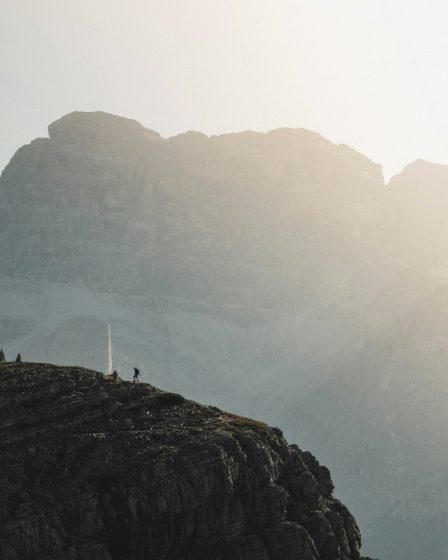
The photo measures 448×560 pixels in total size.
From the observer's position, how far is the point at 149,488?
77438mm

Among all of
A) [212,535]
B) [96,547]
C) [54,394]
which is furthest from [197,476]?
Answer: [54,394]

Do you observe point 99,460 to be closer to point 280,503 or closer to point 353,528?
point 280,503

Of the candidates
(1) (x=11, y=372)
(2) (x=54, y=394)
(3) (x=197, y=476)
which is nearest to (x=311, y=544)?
(3) (x=197, y=476)

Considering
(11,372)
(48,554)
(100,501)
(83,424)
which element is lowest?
(48,554)

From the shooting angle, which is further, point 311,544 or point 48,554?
point 311,544

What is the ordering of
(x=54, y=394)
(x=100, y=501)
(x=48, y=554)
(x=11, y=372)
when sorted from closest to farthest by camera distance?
(x=48, y=554)
(x=100, y=501)
(x=54, y=394)
(x=11, y=372)

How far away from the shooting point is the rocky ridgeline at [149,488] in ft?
244

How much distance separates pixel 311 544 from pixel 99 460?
1687 cm

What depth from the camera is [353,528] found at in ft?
299

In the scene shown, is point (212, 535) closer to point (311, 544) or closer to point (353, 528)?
point (311, 544)

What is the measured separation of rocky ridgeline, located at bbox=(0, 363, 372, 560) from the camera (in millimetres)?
74438

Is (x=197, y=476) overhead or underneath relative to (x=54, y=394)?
underneath

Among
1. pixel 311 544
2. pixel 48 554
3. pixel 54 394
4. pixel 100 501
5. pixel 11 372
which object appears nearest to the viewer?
pixel 48 554

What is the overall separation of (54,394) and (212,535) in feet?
65.2
